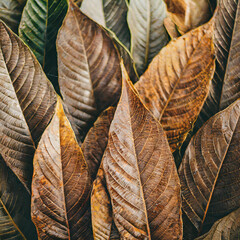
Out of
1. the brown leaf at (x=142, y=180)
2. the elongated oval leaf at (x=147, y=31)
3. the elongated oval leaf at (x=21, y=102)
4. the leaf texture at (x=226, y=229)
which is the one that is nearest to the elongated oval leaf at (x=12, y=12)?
the elongated oval leaf at (x=21, y=102)

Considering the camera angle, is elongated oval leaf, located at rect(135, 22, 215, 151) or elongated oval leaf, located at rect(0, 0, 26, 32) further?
elongated oval leaf, located at rect(0, 0, 26, 32)

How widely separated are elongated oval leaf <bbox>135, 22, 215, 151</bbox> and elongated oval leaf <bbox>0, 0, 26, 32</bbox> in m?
0.30

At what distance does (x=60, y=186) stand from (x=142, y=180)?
4.8 inches

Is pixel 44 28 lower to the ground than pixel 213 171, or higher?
higher

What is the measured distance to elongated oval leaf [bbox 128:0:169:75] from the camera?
0.53 m

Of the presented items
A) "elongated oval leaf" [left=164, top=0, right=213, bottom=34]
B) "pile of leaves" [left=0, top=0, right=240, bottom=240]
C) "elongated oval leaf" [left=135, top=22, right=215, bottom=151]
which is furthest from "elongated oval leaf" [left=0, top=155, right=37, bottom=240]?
"elongated oval leaf" [left=164, top=0, right=213, bottom=34]

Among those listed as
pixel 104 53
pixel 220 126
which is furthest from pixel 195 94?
pixel 104 53

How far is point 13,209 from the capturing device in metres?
0.43

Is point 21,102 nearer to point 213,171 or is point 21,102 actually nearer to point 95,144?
point 95,144

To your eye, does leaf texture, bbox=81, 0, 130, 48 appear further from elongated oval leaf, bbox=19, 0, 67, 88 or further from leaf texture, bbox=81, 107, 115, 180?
leaf texture, bbox=81, 107, 115, 180

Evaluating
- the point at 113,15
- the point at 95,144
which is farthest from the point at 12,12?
the point at 95,144

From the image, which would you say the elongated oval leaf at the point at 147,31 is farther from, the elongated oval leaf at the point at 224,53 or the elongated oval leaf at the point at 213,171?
the elongated oval leaf at the point at 213,171

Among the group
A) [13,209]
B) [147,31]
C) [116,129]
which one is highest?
[147,31]

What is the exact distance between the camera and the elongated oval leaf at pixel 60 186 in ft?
1.22
